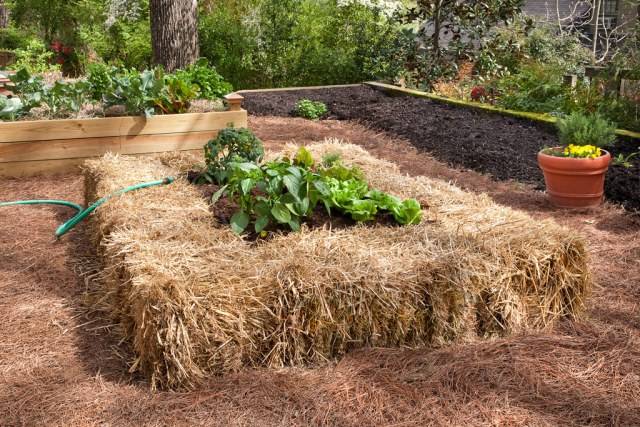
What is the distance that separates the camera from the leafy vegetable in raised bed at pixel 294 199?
10.7ft

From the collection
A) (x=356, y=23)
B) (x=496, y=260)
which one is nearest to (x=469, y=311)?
(x=496, y=260)

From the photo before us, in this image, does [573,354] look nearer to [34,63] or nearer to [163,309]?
[163,309]

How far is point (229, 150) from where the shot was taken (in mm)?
4156

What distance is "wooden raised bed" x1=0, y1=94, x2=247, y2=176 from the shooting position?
18.3ft

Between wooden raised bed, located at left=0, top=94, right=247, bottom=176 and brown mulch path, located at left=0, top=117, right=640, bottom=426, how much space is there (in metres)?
2.39

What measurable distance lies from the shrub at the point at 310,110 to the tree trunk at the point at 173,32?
62.6 inches

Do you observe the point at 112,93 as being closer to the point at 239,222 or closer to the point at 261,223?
the point at 239,222

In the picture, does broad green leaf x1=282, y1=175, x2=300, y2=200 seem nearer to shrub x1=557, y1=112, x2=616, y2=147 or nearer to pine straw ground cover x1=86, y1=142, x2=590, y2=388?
pine straw ground cover x1=86, y1=142, x2=590, y2=388

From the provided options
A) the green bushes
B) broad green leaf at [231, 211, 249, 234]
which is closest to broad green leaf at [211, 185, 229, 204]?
broad green leaf at [231, 211, 249, 234]

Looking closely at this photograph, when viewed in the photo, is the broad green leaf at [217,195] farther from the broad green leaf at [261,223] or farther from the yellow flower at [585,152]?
the yellow flower at [585,152]

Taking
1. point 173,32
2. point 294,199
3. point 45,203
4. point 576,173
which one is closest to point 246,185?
point 294,199

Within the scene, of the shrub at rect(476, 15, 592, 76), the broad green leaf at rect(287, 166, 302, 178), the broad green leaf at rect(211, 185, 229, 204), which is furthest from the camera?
the shrub at rect(476, 15, 592, 76)

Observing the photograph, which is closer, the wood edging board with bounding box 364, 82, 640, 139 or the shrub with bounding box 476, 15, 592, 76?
the wood edging board with bounding box 364, 82, 640, 139

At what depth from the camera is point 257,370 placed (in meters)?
2.71
